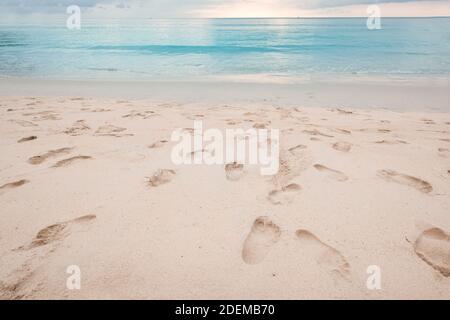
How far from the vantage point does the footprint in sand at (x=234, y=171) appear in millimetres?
2580

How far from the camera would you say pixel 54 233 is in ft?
6.28

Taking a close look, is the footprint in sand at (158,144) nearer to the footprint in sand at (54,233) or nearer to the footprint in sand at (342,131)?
the footprint in sand at (54,233)

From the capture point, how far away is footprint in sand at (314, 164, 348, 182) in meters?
2.52

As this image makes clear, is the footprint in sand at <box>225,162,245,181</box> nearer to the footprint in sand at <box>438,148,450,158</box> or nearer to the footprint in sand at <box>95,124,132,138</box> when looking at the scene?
the footprint in sand at <box>95,124,132,138</box>

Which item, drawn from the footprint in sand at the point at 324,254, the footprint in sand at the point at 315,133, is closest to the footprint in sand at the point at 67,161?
the footprint in sand at the point at 324,254

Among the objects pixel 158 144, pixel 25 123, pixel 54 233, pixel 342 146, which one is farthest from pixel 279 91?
pixel 54 233

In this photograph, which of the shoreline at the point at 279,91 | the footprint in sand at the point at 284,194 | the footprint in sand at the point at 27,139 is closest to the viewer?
the footprint in sand at the point at 284,194

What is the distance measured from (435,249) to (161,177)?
2.08 metres

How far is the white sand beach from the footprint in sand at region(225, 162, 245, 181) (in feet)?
0.07

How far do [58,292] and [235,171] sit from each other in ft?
5.41

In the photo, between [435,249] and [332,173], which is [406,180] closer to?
[332,173]

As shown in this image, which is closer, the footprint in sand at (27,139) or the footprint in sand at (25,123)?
the footprint in sand at (27,139)

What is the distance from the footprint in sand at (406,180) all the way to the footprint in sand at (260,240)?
1.27 m
